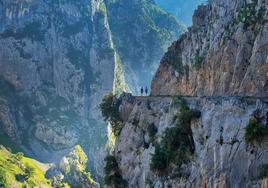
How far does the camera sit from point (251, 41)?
2990 inches

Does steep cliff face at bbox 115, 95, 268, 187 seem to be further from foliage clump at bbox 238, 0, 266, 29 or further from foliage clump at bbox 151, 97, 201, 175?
foliage clump at bbox 238, 0, 266, 29

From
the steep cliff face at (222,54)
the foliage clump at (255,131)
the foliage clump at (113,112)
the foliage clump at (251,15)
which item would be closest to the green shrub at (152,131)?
the steep cliff face at (222,54)

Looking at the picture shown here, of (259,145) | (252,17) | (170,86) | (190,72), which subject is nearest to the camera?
(259,145)

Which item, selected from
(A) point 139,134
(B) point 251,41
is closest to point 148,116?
(A) point 139,134

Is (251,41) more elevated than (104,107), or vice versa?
(251,41)

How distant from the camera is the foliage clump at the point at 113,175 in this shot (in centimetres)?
7726

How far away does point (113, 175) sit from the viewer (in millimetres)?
79125

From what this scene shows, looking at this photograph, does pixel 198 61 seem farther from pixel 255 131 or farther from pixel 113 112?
pixel 255 131

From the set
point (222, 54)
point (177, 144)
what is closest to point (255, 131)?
point (177, 144)

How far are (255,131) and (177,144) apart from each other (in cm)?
1586

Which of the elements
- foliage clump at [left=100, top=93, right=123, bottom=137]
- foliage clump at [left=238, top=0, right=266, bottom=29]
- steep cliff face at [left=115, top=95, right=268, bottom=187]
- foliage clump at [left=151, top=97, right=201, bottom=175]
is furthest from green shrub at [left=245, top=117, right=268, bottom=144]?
foliage clump at [left=100, top=93, right=123, bottom=137]

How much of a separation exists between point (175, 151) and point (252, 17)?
28.9m

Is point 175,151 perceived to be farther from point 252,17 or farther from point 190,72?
point 190,72

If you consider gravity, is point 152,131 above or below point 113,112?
below
